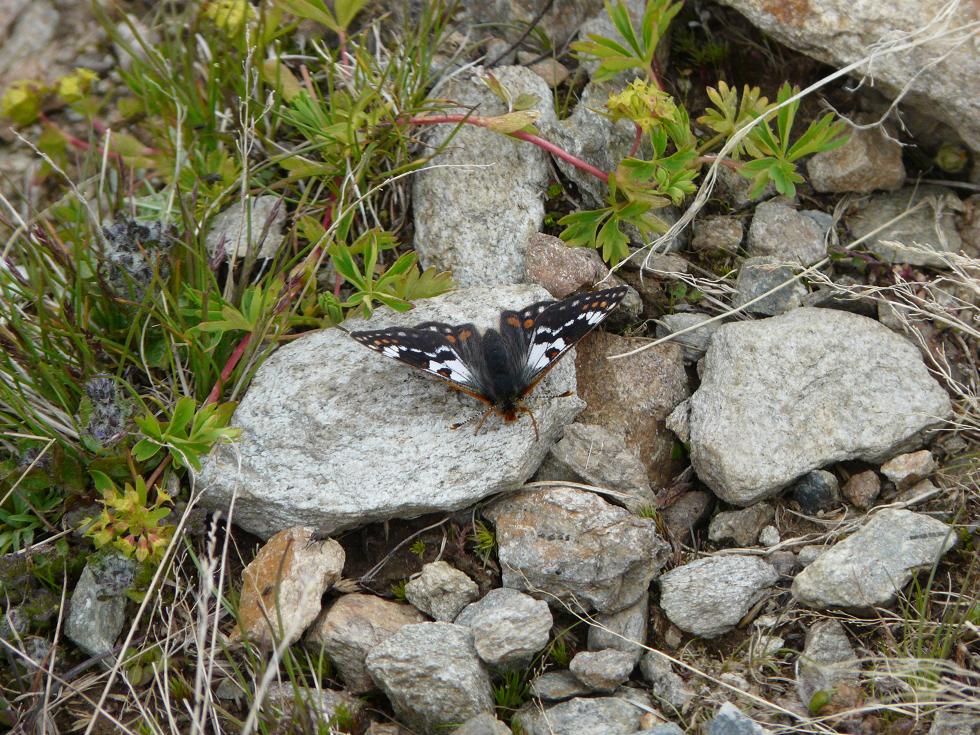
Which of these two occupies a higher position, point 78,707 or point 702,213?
point 702,213

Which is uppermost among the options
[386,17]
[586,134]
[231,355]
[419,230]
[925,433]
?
[386,17]

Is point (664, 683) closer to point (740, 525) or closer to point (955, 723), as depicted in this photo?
point (740, 525)

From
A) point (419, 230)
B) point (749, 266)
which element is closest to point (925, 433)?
point (749, 266)

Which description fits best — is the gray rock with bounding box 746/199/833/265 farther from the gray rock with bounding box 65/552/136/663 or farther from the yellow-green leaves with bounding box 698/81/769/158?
the gray rock with bounding box 65/552/136/663

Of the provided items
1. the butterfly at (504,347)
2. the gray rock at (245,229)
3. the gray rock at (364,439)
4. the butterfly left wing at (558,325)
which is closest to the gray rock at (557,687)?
the gray rock at (364,439)

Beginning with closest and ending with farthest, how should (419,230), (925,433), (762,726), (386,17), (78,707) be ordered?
(762,726)
(78,707)
(925,433)
(419,230)
(386,17)

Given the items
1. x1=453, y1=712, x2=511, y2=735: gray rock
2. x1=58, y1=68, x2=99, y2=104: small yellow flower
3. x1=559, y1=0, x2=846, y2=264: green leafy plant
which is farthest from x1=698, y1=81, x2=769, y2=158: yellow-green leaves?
x1=58, y1=68, x2=99, y2=104: small yellow flower

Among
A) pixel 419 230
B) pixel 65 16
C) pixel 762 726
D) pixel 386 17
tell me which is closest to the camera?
pixel 762 726

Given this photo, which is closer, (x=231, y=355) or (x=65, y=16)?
(x=231, y=355)

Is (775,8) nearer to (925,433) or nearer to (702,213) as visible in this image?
(702,213)
